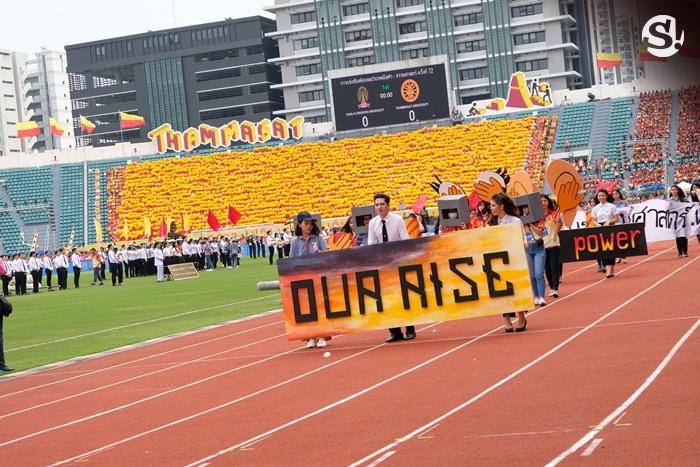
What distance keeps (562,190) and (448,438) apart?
16.2 m

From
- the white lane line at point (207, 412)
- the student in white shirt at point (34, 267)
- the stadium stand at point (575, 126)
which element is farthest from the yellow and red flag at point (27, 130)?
the white lane line at point (207, 412)

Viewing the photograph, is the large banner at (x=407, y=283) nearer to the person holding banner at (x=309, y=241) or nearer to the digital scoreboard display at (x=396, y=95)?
the person holding banner at (x=309, y=241)

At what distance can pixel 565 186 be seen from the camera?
2309 centimetres

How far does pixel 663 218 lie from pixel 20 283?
28.3 m

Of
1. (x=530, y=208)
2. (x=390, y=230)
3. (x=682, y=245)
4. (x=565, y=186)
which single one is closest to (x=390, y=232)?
(x=390, y=230)

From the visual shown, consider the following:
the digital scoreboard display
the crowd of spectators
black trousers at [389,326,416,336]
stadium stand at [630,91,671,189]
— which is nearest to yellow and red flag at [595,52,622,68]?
stadium stand at [630,91,671,189]

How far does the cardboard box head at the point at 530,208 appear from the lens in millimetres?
17391

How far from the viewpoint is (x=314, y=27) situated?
402ft

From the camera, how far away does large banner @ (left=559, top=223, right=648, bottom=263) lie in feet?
77.5

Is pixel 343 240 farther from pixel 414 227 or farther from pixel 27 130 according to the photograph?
pixel 27 130

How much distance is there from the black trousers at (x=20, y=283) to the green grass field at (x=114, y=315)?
23.9 ft

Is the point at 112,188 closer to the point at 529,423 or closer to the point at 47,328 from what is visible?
the point at 47,328
